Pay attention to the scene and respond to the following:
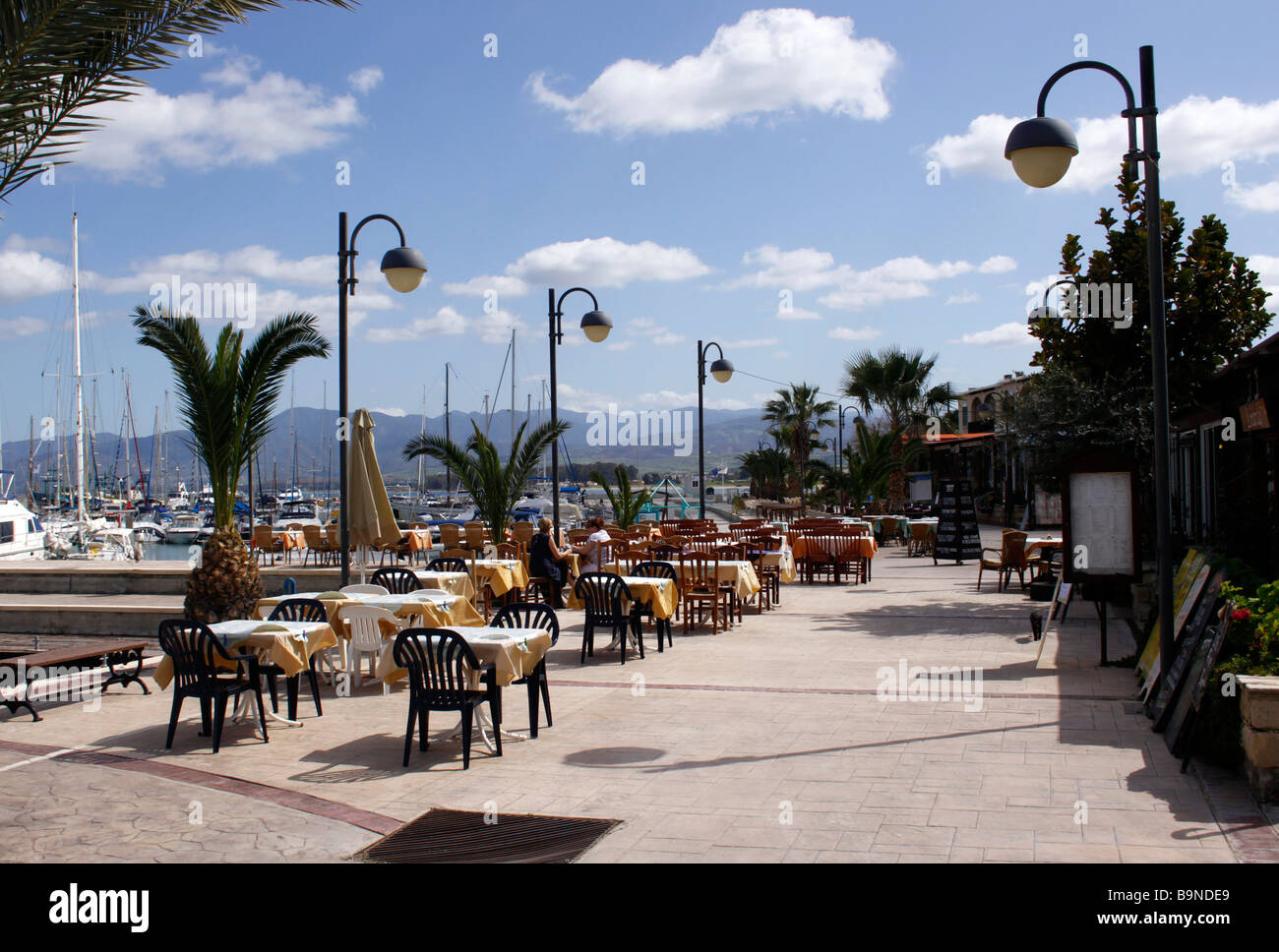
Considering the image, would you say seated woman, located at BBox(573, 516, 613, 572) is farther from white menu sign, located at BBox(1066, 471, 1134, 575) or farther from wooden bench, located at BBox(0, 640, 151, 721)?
white menu sign, located at BBox(1066, 471, 1134, 575)

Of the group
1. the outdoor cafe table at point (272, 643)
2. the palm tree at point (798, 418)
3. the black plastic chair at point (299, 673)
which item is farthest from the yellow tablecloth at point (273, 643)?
the palm tree at point (798, 418)

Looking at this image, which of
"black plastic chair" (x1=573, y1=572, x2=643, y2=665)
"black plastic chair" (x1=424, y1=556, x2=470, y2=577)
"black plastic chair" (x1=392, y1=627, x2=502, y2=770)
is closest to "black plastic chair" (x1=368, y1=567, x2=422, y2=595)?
"black plastic chair" (x1=424, y1=556, x2=470, y2=577)

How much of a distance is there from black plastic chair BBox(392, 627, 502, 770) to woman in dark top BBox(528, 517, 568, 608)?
7546mm

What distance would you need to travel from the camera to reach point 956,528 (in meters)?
22.2

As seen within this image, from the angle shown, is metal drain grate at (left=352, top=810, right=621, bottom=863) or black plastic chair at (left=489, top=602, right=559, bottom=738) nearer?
metal drain grate at (left=352, top=810, right=621, bottom=863)

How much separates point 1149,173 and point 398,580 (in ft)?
29.1

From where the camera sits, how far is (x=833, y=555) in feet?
61.1

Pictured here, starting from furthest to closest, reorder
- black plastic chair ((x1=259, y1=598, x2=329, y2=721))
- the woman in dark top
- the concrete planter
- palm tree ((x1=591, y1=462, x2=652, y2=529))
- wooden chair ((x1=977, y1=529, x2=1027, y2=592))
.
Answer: palm tree ((x1=591, y1=462, x2=652, y2=529)) → wooden chair ((x1=977, y1=529, x2=1027, y2=592)) → the woman in dark top → black plastic chair ((x1=259, y1=598, x2=329, y2=721)) → the concrete planter

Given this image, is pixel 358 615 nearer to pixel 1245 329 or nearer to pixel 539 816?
pixel 539 816

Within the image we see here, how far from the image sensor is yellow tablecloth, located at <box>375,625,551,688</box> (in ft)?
23.7

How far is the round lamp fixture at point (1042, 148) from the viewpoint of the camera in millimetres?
7027

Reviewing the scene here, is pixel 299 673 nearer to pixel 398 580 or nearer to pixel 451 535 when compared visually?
pixel 398 580

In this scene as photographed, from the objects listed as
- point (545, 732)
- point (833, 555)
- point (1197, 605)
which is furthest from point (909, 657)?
point (833, 555)

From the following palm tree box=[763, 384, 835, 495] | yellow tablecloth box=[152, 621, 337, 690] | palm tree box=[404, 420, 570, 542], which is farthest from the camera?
palm tree box=[763, 384, 835, 495]
